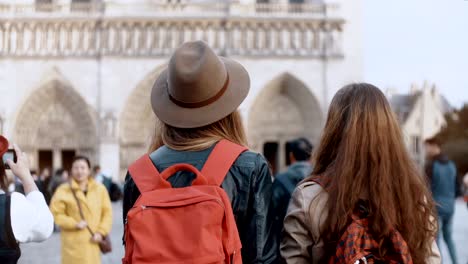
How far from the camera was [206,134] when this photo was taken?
2.52 metres

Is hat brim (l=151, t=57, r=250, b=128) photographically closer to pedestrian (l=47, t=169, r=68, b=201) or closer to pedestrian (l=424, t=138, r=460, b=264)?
pedestrian (l=424, t=138, r=460, b=264)

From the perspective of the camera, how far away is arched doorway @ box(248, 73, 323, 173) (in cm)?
2328

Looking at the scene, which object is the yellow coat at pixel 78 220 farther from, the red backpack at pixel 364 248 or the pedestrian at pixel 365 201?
the red backpack at pixel 364 248

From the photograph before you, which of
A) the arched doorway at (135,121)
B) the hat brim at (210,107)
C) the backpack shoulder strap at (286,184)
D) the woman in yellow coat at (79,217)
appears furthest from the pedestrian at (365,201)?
the arched doorway at (135,121)

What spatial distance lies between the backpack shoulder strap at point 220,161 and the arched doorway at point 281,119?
20.7 meters

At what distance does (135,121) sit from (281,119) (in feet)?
17.6

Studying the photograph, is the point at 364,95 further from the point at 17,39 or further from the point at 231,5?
the point at 17,39

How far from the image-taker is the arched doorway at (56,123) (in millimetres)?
22828

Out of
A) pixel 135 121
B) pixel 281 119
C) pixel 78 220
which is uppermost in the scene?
pixel 78 220

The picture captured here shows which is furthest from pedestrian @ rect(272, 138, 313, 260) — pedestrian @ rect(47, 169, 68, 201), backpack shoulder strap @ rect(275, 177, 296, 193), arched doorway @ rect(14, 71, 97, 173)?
arched doorway @ rect(14, 71, 97, 173)

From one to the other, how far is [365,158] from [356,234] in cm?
30

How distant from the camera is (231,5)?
22.7 metres

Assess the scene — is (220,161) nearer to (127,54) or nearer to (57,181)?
(57,181)

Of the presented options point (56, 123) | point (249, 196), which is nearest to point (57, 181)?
point (56, 123)
